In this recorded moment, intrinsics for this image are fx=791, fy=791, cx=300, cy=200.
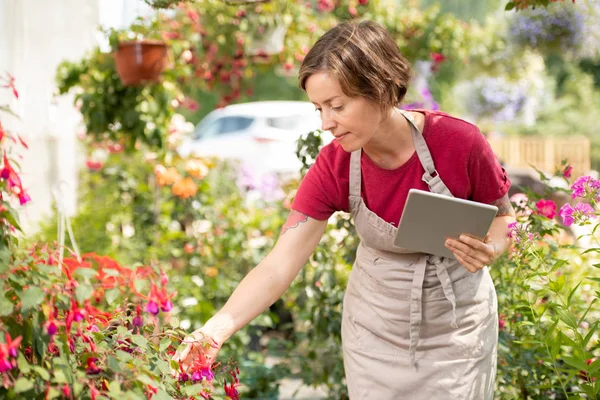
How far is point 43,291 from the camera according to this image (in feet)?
4.10

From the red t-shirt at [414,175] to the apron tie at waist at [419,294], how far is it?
14 cm

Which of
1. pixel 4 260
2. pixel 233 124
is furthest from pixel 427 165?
pixel 233 124

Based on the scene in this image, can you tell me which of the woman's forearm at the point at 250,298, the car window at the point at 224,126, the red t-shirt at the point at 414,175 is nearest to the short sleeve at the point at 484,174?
the red t-shirt at the point at 414,175

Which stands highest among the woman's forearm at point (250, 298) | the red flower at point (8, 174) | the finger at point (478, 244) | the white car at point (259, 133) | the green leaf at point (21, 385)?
the red flower at point (8, 174)

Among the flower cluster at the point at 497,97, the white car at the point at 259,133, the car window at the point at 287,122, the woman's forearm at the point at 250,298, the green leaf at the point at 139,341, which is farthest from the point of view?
the flower cluster at the point at 497,97

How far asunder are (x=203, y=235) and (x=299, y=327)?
0.89m

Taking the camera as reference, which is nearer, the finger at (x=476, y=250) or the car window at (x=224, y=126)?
the finger at (x=476, y=250)

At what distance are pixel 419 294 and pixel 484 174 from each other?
0.34 metres

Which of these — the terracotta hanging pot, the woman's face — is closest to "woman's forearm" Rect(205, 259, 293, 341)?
the woman's face

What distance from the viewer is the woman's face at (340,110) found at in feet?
5.89

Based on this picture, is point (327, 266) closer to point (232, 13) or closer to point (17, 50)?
point (232, 13)

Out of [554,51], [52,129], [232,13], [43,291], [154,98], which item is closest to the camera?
[43,291]

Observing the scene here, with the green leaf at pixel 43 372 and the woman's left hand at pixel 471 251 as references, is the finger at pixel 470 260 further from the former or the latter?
the green leaf at pixel 43 372

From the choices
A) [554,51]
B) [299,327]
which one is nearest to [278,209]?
[299,327]
